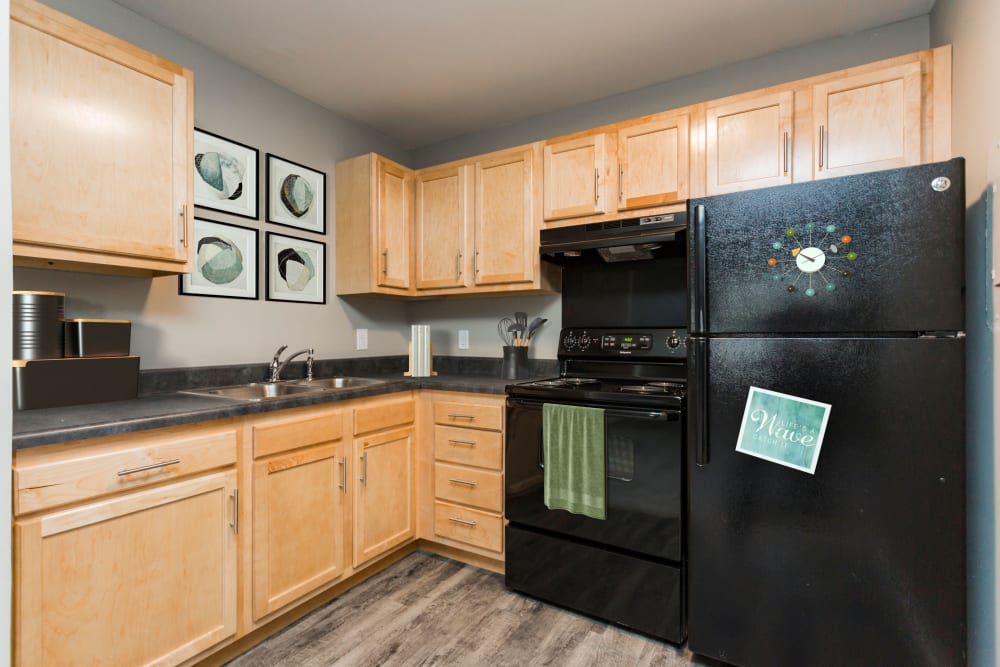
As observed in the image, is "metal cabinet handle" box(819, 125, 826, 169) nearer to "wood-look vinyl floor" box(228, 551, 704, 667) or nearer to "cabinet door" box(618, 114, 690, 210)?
"cabinet door" box(618, 114, 690, 210)

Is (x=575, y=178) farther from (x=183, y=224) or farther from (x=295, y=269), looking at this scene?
(x=183, y=224)

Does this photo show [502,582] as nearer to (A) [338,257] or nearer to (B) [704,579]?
(B) [704,579]

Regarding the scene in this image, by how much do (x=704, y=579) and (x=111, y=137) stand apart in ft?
8.37

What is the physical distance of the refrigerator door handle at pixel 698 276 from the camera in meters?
1.75

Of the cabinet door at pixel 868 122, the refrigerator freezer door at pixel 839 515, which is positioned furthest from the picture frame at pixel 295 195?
the cabinet door at pixel 868 122

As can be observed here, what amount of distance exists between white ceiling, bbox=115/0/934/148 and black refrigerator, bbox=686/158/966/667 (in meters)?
1.02

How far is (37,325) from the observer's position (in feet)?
5.36

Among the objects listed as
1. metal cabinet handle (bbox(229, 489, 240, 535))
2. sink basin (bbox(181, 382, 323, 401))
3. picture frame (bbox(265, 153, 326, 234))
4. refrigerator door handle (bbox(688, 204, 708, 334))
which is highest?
picture frame (bbox(265, 153, 326, 234))

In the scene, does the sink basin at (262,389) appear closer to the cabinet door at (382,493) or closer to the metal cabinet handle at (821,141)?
the cabinet door at (382,493)

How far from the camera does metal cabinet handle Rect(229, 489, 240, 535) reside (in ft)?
5.76

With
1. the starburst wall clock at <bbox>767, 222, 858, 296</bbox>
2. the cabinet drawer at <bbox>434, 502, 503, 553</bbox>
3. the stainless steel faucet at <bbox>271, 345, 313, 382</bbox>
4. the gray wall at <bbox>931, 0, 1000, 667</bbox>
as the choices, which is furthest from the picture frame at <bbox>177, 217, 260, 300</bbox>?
the gray wall at <bbox>931, 0, 1000, 667</bbox>

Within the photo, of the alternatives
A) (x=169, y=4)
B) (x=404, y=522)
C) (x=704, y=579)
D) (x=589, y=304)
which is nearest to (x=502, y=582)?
(x=404, y=522)

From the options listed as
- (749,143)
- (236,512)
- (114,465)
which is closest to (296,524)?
(236,512)

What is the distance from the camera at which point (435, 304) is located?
3.41 meters
